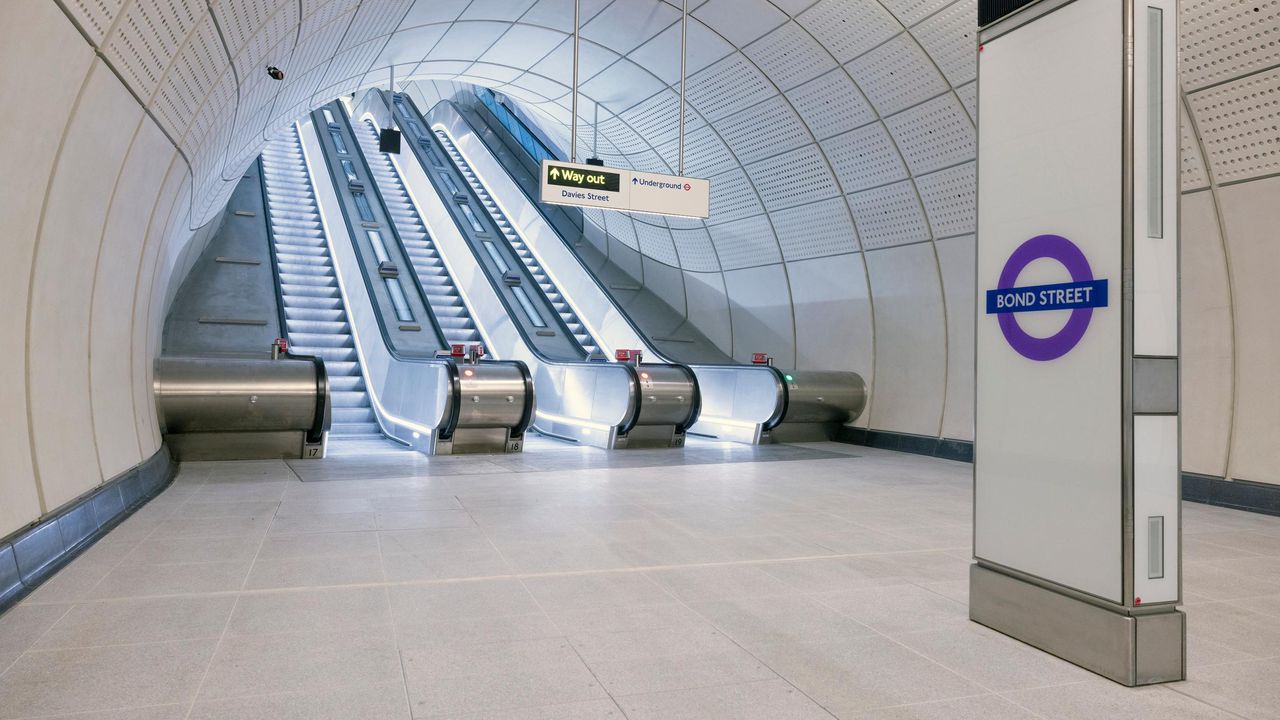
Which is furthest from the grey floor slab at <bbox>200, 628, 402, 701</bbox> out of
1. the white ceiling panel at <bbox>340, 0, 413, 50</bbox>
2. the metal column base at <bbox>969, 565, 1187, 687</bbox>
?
the white ceiling panel at <bbox>340, 0, 413, 50</bbox>

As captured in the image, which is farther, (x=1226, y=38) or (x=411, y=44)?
(x=411, y=44)

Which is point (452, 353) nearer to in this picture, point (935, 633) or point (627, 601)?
Answer: point (627, 601)

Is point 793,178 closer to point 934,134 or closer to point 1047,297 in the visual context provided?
point 934,134

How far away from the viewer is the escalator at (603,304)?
36.6ft

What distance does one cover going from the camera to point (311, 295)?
549 inches

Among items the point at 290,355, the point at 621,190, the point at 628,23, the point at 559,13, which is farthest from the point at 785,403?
the point at 290,355

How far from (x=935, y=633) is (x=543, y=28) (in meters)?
10.0

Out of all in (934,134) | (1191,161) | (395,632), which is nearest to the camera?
(395,632)

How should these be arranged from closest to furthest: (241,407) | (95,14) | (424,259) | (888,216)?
(95,14) < (241,407) < (888,216) < (424,259)

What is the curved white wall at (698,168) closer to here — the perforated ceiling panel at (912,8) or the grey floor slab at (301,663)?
the perforated ceiling panel at (912,8)

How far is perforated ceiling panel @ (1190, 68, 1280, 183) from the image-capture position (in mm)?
6206

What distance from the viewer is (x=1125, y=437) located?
10.1 feet

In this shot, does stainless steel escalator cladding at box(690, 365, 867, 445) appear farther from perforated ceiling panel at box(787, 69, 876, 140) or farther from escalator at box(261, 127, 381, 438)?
escalator at box(261, 127, 381, 438)

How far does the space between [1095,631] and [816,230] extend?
8898 mm
